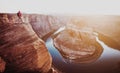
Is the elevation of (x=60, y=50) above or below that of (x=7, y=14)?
below

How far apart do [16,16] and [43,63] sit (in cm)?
80

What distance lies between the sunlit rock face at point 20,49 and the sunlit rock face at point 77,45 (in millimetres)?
260

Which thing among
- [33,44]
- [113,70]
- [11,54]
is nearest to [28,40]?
[33,44]

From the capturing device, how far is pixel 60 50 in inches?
122

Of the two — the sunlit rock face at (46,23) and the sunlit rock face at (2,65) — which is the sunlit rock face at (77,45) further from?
the sunlit rock face at (2,65)

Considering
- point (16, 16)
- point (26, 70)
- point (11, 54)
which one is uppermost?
point (16, 16)

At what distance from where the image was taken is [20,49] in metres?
2.95

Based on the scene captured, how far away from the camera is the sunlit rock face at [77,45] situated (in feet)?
10.1

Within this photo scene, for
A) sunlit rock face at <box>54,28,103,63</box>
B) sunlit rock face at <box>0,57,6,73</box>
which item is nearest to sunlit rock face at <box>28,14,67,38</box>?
sunlit rock face at <box>54,28,103,63</box>

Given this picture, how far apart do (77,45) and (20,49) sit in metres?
0.85

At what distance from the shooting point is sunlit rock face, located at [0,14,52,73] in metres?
2.93

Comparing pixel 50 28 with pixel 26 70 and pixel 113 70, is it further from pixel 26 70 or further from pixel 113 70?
pixel 113 70

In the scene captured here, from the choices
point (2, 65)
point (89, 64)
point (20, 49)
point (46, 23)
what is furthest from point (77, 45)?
point (2, 65)

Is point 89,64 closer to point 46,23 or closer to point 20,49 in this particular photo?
point 46,23
